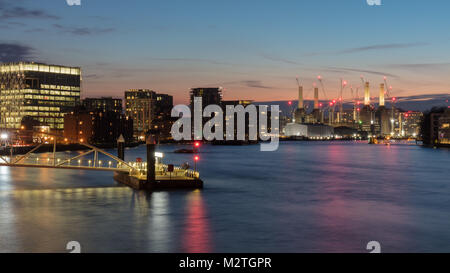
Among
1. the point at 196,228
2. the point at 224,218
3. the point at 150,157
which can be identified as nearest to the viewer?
the point at 196,228

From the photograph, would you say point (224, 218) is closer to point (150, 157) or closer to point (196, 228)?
point (196, 228)

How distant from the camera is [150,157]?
47.2 metres

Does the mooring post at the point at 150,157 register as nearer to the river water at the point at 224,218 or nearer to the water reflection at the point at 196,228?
the river water at the point at 224,218

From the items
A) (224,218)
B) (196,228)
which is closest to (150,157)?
(224,218)

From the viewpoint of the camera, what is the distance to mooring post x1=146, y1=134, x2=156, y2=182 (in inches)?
1869

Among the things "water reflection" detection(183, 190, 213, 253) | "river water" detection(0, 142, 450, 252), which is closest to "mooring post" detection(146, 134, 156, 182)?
"river water" detection(0, 142, 450, 252)

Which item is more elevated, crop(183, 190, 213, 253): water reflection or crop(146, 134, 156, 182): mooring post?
crop(146, 134, 156, 182): mooring post

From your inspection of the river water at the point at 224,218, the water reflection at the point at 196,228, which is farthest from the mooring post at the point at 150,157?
the water reflection at the point at 196,228

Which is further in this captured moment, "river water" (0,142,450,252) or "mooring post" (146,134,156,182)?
"mooring post" (146,134,156,182)

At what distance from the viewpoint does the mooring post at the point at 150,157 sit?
156ft

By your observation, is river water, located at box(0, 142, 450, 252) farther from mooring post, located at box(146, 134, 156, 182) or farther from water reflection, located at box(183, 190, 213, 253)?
mooring post, located at box(146, 134, 156, 182)
